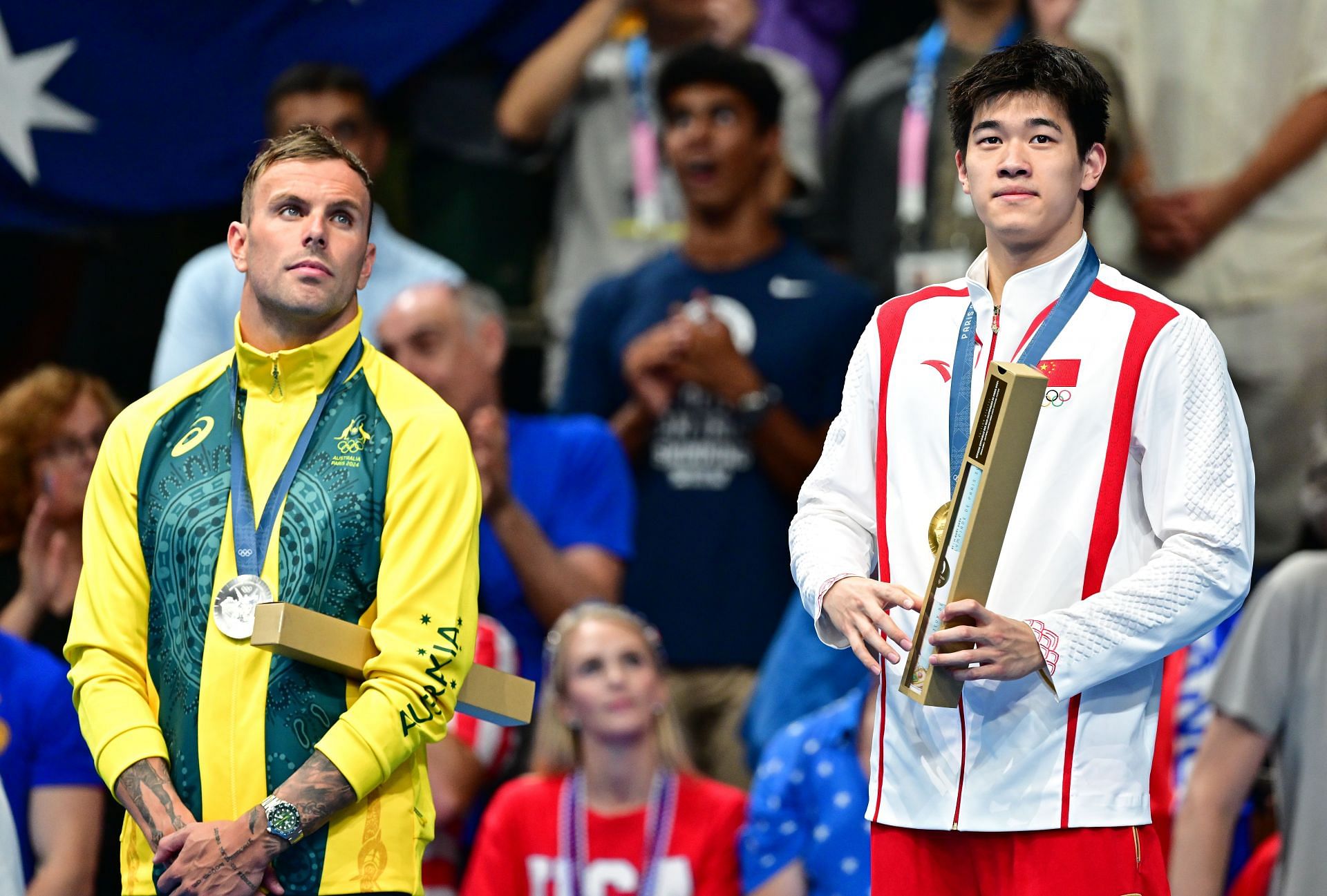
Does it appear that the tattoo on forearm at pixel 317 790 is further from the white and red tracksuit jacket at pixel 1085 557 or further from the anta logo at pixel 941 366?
the anta logo at pixel 941 366

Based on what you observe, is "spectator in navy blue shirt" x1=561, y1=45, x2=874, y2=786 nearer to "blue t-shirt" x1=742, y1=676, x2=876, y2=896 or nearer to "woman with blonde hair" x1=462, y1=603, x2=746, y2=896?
"woman with blonde hair" x1=462, y1=603, x2=746, y2=896

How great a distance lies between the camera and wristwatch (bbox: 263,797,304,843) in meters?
3.10

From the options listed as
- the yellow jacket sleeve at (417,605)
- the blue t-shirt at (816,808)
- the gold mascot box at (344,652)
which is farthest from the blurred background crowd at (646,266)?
the yellow jacket sleeve at (417,605)

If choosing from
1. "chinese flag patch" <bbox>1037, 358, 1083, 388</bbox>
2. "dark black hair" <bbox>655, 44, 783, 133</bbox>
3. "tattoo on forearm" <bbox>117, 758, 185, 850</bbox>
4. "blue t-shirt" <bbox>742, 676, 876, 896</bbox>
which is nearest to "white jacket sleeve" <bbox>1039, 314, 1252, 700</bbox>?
"chinese flag patch" <bbox>1037, 358, 1083, 388</bbox>

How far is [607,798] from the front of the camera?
5289 mm

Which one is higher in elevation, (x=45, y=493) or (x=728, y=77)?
(x=728, y=77)

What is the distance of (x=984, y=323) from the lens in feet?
10.5

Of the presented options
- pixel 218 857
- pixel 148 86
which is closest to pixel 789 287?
pixel 148 86

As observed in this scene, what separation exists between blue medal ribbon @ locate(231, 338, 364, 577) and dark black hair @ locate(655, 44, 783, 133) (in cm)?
335

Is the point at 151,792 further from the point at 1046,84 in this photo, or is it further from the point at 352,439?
the point at 1046,84

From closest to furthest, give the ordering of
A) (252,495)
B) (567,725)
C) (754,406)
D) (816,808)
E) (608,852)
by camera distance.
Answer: (252,495), (816,808), (608,852), (567,725), (754,406)

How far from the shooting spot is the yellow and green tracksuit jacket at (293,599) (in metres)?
3.18

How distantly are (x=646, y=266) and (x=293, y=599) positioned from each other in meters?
3.45

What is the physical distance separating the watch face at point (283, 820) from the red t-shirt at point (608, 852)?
2.14m
